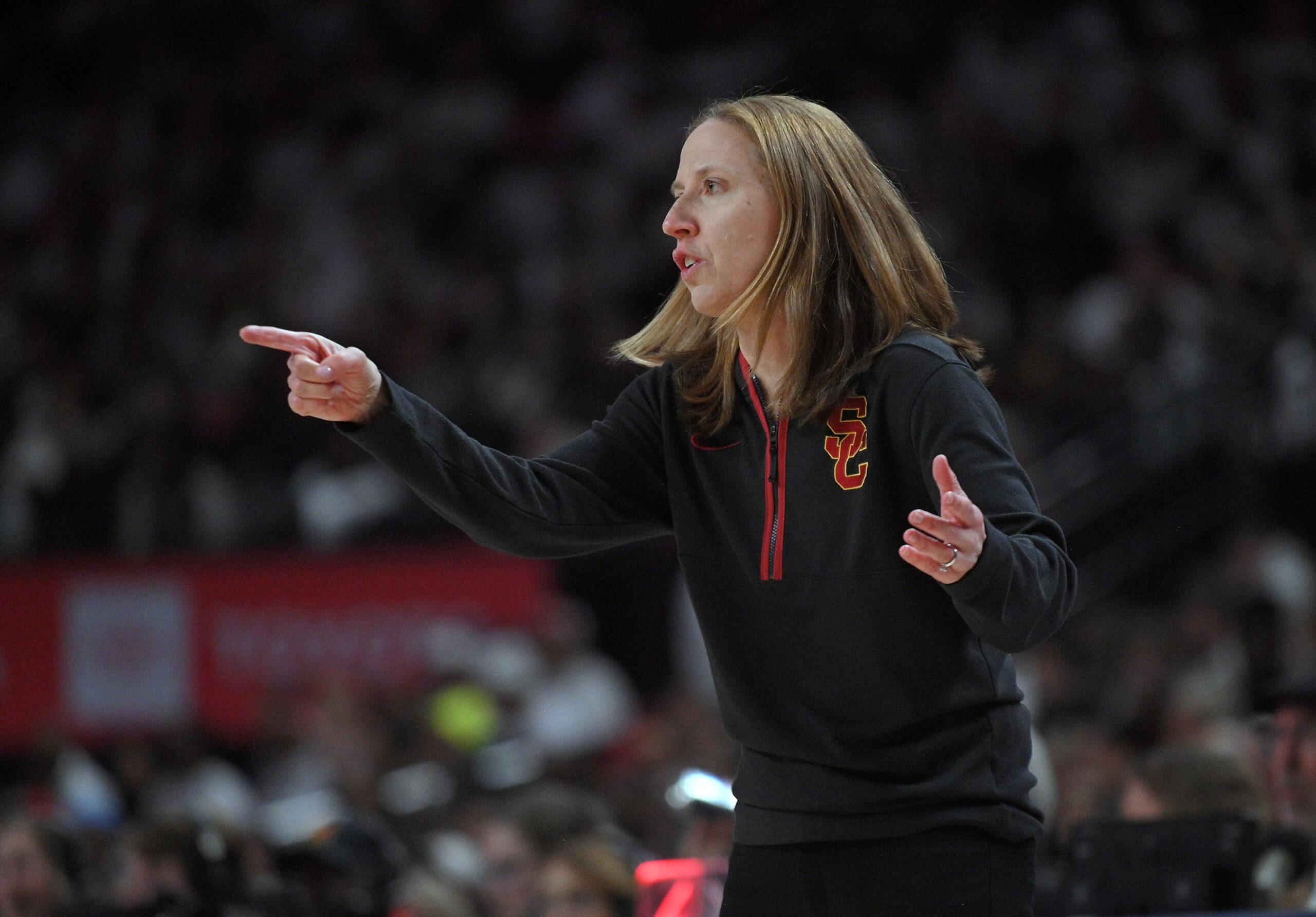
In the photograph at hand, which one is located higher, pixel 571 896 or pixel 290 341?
pixel 290 341

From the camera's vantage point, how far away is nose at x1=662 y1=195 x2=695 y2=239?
2600 millimetres

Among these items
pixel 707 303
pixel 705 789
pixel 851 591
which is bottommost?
pixel 705 789

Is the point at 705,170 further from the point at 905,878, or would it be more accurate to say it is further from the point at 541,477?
the point at 905,878

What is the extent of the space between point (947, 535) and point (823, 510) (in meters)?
0.39

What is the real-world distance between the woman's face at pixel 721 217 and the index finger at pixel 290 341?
0.56 m

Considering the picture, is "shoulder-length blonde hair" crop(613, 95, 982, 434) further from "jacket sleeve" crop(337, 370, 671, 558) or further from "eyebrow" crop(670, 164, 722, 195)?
"jacket sleeve" crop(337, 370, 671, 558)

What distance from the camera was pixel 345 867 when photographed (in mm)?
4594

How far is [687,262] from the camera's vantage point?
262 centimetres

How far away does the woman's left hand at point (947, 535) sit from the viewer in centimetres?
207

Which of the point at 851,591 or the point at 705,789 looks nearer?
the point at 851,591

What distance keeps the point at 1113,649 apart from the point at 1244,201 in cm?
372

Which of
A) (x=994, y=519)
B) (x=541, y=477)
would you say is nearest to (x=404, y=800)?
(x=541, y=477)

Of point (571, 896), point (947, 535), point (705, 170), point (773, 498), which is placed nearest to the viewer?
point (947, 535)

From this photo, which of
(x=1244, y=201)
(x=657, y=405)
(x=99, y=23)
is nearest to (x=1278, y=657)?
(x=1244, y=201)
